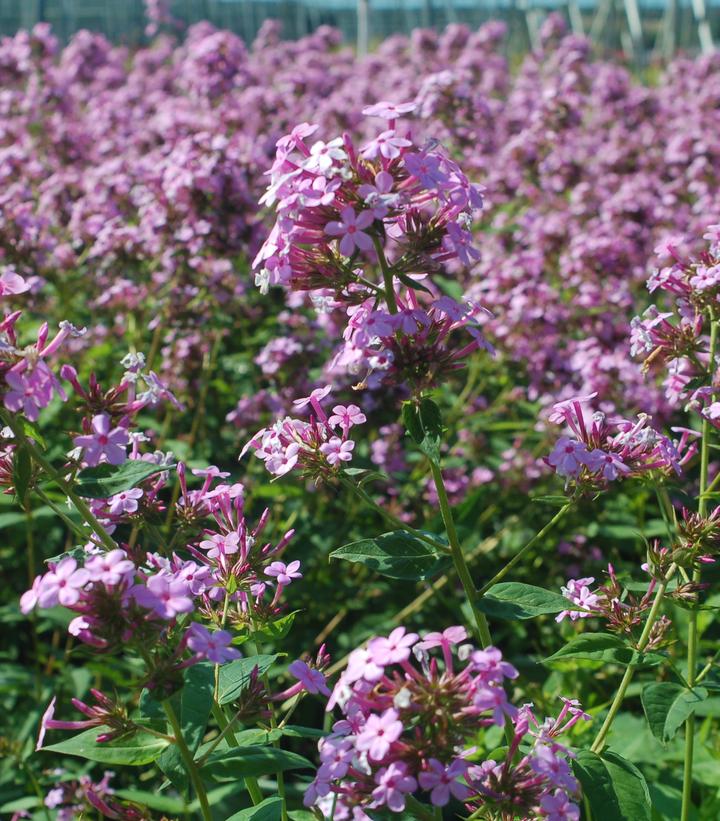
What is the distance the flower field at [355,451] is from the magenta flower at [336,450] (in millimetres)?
14

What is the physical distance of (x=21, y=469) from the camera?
196 cm

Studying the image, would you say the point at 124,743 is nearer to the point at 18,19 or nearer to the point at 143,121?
the point at 143,121

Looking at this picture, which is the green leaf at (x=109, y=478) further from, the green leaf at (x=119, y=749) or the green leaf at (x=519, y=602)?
the green leaf at (x=519, y=602)

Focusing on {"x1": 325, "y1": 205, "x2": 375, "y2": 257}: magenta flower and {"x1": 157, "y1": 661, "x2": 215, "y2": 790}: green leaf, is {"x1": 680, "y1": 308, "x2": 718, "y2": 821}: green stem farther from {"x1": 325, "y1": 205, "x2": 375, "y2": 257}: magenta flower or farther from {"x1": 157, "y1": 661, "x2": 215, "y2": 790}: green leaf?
{"x1": 157, "y1": 661, "x2": 215, "y2": 790}: green leaf

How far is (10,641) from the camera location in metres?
5.08

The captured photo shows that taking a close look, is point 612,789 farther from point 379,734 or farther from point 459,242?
point 459,242

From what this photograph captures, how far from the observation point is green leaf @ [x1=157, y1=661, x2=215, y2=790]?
1.87 metres

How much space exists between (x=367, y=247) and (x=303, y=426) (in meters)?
0.51

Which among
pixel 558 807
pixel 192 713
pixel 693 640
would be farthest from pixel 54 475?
pixel 693 640

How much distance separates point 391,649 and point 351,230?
89cm

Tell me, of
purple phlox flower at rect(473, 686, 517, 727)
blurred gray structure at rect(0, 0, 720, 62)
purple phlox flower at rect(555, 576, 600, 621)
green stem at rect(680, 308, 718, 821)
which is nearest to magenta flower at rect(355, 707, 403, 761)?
purple phlox flower at rect(473, 686, 517, 727)

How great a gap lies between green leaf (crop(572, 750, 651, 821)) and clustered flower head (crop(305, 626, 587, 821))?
280 mm

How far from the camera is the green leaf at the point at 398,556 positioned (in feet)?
6.95

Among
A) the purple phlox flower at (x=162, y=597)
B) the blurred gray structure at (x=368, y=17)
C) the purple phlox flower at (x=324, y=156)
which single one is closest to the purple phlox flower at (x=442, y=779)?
the purple phlox flower at (x=162, y=597)
